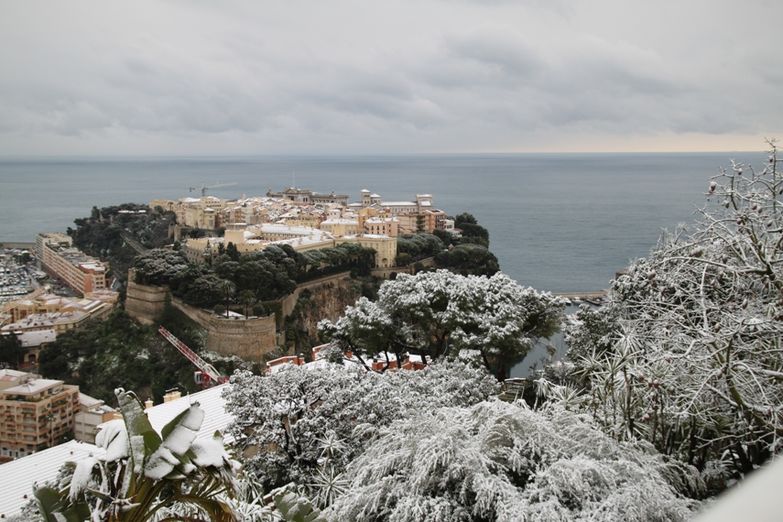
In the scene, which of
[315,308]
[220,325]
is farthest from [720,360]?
[315,308]

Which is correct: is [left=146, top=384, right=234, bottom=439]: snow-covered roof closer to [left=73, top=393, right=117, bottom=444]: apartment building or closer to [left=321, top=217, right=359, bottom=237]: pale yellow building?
[left=73, top=393, right=117, bottom=444]: apartment building

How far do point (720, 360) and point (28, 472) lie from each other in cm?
692

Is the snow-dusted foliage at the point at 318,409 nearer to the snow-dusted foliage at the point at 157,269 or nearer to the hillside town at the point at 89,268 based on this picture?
the hillside town at the point at 89,268

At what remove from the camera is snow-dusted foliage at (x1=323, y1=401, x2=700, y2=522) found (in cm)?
301

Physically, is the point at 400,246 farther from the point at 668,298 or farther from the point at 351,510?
the point at 351,510

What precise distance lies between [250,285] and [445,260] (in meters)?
8.97

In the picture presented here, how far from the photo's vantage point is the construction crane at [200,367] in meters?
16.8

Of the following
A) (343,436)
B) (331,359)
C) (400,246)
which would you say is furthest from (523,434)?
(400,246)

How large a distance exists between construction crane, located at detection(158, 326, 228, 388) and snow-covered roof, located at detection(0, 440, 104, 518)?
8368 mm

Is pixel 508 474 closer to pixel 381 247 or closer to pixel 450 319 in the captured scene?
pixel 450 319

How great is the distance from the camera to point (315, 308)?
21594 mm

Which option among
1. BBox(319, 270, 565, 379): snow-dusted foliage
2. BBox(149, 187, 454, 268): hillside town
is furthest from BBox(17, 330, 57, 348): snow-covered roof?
BBox(319, 270, 565, 379): snow-dusted foliage

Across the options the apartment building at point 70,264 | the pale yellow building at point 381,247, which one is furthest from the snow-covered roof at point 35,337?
the pale yellow building at point 381,247

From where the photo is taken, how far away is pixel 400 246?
25625mm
